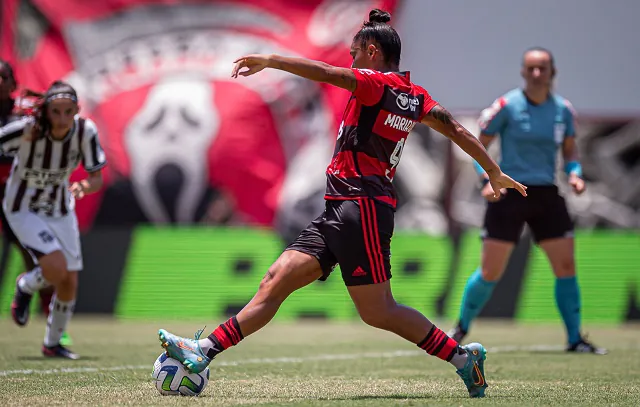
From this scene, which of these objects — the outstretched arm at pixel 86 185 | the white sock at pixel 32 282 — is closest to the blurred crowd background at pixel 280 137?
the white sock at pixel 32 282

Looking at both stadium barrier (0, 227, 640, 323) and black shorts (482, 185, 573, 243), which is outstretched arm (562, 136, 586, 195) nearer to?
black shorts (482, 185, 573, 243)

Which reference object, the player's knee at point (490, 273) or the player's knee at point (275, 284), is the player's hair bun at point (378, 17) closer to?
the player's knee at point (275, 284)

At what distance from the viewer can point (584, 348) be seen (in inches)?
368

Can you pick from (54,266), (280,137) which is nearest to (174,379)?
(54,266)

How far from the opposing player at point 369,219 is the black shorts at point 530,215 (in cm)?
299

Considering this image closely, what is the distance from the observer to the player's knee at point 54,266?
27.0ft

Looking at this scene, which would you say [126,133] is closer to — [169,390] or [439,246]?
[439,246]

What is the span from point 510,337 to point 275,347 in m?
2.84

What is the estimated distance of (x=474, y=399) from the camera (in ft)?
19.7

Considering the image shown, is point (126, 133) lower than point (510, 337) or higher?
higher

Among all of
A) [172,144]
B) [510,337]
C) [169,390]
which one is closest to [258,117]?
[172,144]

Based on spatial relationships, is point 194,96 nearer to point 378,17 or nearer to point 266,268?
point 266,268

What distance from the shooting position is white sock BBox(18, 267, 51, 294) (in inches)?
353

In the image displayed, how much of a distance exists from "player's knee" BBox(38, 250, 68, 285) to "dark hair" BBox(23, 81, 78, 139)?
0.92 m
